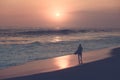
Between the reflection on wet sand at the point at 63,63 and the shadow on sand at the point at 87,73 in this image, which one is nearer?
the shadow on sand at the point at 87,73

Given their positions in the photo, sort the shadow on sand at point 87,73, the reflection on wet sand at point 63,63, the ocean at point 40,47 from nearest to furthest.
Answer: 1. the shadow on sand at point 87,73
2. the reflection on wet sand at point 63,63
3. the ocean at point 40,47

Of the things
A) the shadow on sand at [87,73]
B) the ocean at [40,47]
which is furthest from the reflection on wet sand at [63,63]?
the ocean at [40,47]

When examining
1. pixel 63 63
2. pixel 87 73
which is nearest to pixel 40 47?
pixel 63 63

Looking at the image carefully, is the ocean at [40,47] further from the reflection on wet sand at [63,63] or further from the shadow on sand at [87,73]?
the shadow on sand at [87,73]

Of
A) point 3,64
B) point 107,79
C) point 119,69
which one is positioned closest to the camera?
point 107,79

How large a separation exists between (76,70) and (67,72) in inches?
16.5

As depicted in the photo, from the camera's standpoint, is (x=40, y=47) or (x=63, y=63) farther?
(x=40, y=47)

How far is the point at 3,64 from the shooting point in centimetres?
2203

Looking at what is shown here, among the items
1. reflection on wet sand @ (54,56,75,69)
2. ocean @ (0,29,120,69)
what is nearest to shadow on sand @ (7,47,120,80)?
reflection on wet sand @ (54,56,75,69)

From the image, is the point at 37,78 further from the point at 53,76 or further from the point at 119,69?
the point at 119,69

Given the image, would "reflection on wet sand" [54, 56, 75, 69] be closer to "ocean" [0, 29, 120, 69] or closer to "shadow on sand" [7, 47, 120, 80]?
"shadow on sand" [7, 47, 120, 80]

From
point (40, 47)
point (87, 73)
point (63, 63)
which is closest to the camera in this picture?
point (87, 73)

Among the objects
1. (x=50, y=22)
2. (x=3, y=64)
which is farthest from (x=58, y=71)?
(x=50, y=22)

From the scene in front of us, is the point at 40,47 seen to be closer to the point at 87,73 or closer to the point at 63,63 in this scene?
the point at 63,63
